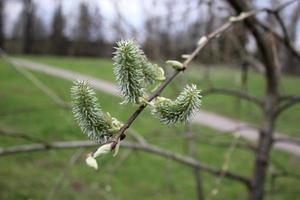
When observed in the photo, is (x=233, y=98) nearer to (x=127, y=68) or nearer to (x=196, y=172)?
(x=196, y=172)

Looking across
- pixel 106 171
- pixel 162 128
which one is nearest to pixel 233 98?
pixel 162 128

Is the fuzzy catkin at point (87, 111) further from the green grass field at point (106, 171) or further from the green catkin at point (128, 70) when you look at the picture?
the green grass field at point (106, 171)

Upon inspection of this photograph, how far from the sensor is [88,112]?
70cm

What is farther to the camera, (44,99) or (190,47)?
(44,99)

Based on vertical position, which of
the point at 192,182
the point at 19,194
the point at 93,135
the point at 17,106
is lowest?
the point at 19,194

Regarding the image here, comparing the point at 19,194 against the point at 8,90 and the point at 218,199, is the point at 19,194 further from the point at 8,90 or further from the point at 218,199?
the point at 8,90

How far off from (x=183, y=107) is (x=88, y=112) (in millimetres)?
140

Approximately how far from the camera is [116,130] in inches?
28.7

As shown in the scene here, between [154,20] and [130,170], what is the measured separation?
19.1ft

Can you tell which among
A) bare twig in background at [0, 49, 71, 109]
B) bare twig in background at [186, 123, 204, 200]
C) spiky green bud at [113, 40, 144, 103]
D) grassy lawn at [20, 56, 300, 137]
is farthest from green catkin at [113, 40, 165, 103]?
grassy lawn at [20, 56, 300, 137]

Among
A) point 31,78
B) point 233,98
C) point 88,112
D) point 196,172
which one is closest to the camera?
point 88,112

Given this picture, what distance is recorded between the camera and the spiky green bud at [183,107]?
70 centimetres

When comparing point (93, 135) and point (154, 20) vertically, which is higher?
point (154, 20)

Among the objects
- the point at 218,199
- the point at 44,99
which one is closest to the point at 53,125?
the point at 44,99
